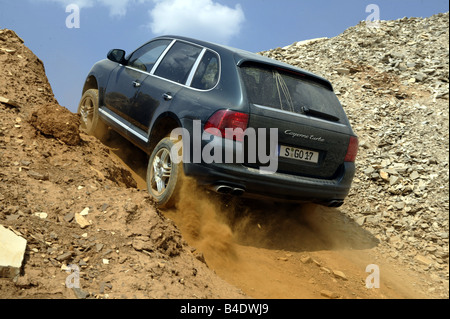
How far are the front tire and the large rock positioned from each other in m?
1.88

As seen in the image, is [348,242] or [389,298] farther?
[348,242]

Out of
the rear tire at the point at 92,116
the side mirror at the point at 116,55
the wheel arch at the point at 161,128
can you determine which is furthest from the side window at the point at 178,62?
the rear tire at the point at 92,116

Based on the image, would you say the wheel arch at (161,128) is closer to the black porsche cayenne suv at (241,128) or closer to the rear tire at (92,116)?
the black porsche cayenne suv at (241,128)

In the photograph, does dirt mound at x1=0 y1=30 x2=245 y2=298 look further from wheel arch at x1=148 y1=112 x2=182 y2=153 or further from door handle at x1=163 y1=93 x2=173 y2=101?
door handle at x1=163 y1=93 x2=173 y2=101

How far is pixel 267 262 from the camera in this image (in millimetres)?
5176

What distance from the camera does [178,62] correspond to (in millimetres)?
5980

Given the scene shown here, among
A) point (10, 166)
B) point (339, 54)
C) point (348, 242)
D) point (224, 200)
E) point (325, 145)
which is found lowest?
point (348, 242)

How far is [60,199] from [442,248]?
16.9 ft

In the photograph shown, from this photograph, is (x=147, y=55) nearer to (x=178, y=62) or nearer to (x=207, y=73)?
(x=178, y=62)

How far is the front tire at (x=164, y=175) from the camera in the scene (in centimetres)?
511

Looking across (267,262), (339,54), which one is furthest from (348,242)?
(339,54)

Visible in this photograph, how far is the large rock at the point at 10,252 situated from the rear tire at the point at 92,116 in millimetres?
4226
